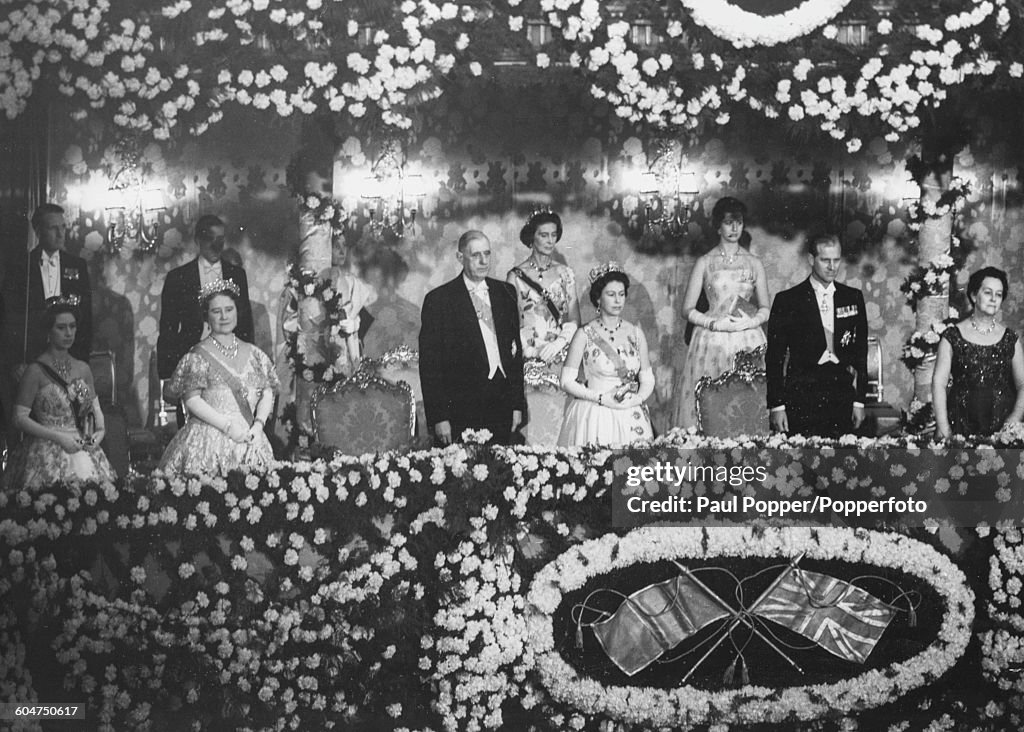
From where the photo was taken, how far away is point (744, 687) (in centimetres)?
430

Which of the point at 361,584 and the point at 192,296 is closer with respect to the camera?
the point at 361,584

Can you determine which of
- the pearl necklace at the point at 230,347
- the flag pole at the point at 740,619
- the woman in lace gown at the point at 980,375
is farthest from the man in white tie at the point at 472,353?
the woman in lace gown at the point at 980,375

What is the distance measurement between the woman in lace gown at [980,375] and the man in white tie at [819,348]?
0.34 m

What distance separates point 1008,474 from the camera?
4332mm

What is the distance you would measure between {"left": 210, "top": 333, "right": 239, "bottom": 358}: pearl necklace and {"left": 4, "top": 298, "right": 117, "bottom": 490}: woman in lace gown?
528 mm

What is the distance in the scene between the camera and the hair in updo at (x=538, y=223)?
4441mm

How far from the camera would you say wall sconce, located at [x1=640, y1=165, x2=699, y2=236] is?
445 cm

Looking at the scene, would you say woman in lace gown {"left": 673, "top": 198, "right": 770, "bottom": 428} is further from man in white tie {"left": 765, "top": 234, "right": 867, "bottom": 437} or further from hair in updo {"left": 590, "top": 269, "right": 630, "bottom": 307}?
hair in updo {"left": 590, "top": 269, "right": 630, "bottom": 307}

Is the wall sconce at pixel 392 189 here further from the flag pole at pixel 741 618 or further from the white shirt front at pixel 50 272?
the flag pole at pixel 741 618

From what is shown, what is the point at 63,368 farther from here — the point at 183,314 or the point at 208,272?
the point at 208,272

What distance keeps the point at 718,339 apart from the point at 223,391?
6.63 ft

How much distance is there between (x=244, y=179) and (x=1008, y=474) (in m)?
3.28

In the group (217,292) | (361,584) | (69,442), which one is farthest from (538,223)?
(69,442)

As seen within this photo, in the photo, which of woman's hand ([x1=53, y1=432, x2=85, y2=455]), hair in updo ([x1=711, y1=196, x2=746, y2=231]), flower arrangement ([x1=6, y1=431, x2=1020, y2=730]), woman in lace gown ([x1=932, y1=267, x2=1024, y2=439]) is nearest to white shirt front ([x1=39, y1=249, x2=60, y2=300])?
woman's hand ([x1=53, y1=432, x2=85, y2=455])
